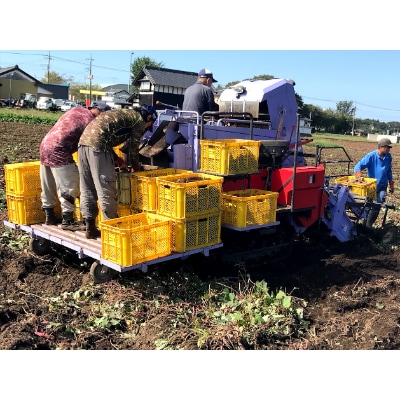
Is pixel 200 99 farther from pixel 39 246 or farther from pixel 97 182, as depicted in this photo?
pixel 39 246

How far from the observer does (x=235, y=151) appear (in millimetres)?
6500

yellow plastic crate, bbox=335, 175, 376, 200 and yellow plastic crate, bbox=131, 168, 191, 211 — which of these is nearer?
yellow plastic crate, bbox=131, 168, 191, 211

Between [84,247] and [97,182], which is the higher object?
[97,182]

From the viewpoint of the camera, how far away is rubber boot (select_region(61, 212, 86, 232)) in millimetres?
6560

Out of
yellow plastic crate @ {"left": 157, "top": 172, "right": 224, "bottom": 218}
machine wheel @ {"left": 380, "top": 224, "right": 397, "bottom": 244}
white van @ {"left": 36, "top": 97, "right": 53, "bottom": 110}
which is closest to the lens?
yellow plastic crate @ {"left": 157, "top": 172, "right": 224, "bottom": 218}

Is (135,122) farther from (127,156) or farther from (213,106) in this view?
(213,106)

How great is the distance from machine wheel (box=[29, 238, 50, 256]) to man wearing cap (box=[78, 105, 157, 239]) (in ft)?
3.58

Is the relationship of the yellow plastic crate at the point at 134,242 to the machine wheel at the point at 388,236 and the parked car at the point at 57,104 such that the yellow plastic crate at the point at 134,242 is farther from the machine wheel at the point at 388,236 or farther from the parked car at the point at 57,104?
the parked car at the point at 57,104

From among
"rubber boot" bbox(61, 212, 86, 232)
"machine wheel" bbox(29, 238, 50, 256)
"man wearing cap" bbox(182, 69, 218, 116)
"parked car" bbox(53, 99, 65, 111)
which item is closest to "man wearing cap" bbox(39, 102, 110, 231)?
"rubber boot" bbox(61, 212, 86, 232)

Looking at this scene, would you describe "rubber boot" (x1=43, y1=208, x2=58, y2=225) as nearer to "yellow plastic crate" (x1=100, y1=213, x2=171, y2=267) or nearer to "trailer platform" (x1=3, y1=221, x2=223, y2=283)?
"trailer platform" (x1=3, y1=221, x2=223, y2=283)

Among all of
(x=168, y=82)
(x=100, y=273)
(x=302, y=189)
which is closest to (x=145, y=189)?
(x=100, y=273)

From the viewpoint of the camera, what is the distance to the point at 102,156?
602 cm

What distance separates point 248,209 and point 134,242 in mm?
1790

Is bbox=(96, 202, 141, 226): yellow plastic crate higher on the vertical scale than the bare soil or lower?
higher
